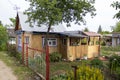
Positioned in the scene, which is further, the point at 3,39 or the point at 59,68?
the point at 3,39

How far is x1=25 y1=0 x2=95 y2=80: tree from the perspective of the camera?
18281mm

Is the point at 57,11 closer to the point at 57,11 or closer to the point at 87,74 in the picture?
the point at 57,11

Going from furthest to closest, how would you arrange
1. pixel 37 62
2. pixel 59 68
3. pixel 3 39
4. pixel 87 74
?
pixel 3 39
pixel 59 68
pixel 37 62
pixel 87 74

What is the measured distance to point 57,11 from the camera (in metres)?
18.4

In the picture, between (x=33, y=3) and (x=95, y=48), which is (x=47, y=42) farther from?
(x=95, y=48)

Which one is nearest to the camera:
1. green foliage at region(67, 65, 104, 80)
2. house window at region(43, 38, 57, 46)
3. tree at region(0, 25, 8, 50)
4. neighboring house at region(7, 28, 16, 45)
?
green foliage at region(67, 65, 104, 80)

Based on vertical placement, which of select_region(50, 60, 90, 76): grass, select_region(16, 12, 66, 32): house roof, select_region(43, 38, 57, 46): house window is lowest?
select_region(50, 60, 90, 76): grass

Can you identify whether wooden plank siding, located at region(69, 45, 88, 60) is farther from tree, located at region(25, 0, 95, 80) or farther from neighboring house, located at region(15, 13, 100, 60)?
tree, located at region(25, 0, 95, 80)

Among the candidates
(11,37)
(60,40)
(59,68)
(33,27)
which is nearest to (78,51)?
(60,40)

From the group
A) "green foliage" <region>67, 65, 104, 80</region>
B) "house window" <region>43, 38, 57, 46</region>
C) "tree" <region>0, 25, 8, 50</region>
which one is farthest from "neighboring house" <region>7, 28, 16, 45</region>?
"green foliage" <region>67, 65, 104, 80</region>

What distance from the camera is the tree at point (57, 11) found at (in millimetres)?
18281

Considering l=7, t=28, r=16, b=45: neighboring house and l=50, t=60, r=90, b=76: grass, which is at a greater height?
l=7, t=28, r=16, b=45: neighboring house

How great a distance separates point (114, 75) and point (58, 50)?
39.4 feet

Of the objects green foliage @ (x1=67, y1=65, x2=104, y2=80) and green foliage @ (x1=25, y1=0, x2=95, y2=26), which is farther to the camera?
green foliage @ (x1=25, y1=0, x2=95, y2=26)
